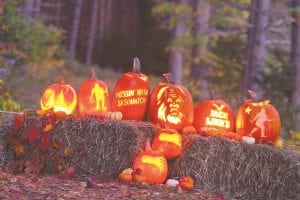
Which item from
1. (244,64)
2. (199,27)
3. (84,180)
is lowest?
(84,180)

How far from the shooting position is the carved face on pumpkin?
6.30m

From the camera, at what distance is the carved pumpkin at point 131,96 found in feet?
21.0

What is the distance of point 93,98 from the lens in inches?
251

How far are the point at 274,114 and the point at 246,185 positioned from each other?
1.00m

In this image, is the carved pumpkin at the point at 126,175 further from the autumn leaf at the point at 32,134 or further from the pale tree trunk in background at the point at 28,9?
the pale tree trunk in background at the point at 28,9

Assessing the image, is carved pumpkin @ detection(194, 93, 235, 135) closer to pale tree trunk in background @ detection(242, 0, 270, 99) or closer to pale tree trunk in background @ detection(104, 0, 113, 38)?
pale tree trunk in background @ detection(242, 0, 270, 99)

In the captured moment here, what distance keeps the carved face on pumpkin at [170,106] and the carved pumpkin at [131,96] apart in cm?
22

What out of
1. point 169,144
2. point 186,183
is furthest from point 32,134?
point 186,183

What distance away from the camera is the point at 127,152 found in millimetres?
5809

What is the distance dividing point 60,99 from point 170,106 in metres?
1.19

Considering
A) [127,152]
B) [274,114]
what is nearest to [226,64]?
[274,114]

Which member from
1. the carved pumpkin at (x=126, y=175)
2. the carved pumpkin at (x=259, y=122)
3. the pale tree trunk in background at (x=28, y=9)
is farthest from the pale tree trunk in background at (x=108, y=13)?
the carved pumpkin at (x=126, y=175)

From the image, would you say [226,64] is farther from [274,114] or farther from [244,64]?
[274,114]

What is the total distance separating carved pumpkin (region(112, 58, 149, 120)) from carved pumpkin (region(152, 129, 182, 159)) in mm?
600
